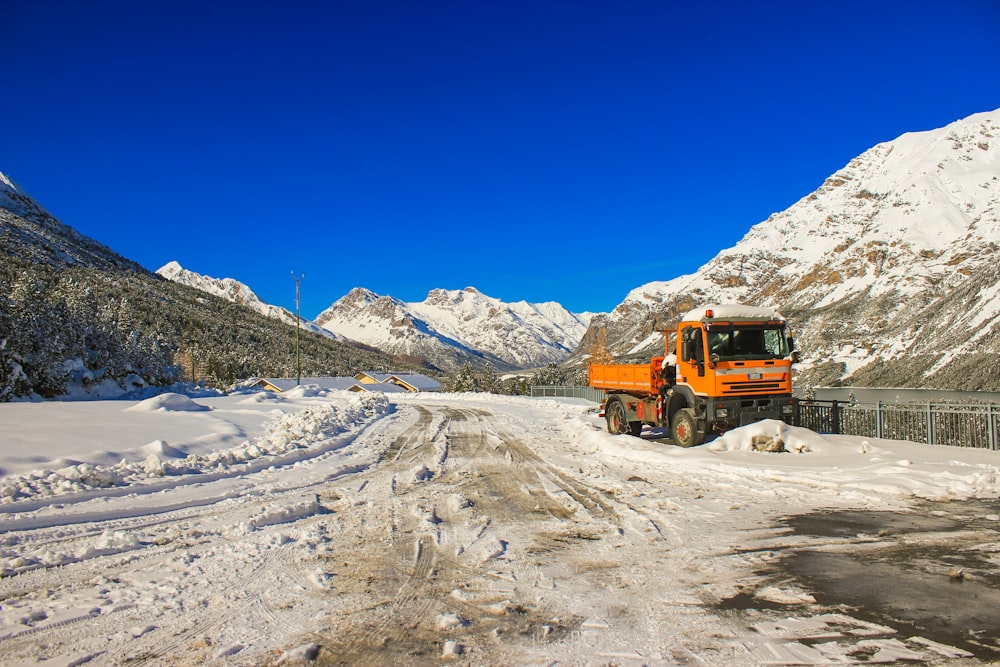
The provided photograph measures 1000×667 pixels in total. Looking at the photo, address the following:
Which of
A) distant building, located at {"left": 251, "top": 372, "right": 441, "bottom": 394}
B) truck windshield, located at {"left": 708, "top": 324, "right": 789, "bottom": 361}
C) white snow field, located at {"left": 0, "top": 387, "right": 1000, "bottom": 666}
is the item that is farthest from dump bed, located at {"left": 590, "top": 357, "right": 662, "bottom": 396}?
distant building, located at {"left": 251, "top": 372, "right": 441, "bottom": 394}

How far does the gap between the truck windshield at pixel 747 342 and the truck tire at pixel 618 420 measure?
14.4ft

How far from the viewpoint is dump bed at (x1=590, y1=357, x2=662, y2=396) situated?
16500 mm

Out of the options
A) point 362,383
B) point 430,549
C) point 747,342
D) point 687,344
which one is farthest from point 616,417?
point 362,383

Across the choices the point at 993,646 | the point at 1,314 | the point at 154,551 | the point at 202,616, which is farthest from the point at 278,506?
the point at 1,314

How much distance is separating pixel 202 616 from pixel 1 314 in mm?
41428

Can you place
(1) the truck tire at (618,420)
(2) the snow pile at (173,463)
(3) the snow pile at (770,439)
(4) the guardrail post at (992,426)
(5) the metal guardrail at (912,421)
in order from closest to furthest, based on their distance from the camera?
(2) the snow pile at (173,463)
(3) the snow pile at (770,439)
(4) the guardrail post at (992,426)
(5) the metal guardrail at (912,421)
(1) the truck tire at (618,420)

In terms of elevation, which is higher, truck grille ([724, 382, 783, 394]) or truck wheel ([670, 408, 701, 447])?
truck grille ([724, 382, 783, 394])

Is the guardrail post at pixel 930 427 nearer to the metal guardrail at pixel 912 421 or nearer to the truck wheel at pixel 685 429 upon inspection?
the metal guardrail at pixel 912 421

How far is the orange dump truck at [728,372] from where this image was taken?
44.4ft

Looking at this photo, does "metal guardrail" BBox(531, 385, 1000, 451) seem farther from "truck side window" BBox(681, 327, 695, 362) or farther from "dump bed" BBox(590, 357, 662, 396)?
"dump bed" BBox(590, 357, 662, 396)

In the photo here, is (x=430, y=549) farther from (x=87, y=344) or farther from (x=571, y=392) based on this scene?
(x=87, y=344)

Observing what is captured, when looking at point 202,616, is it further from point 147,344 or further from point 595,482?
point 147,344

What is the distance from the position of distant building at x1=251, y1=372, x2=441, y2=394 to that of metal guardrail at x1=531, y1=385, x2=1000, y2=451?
204 feet

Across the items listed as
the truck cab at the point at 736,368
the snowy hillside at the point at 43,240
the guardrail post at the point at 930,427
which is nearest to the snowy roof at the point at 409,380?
the snowy hillside at the point at 43,240
